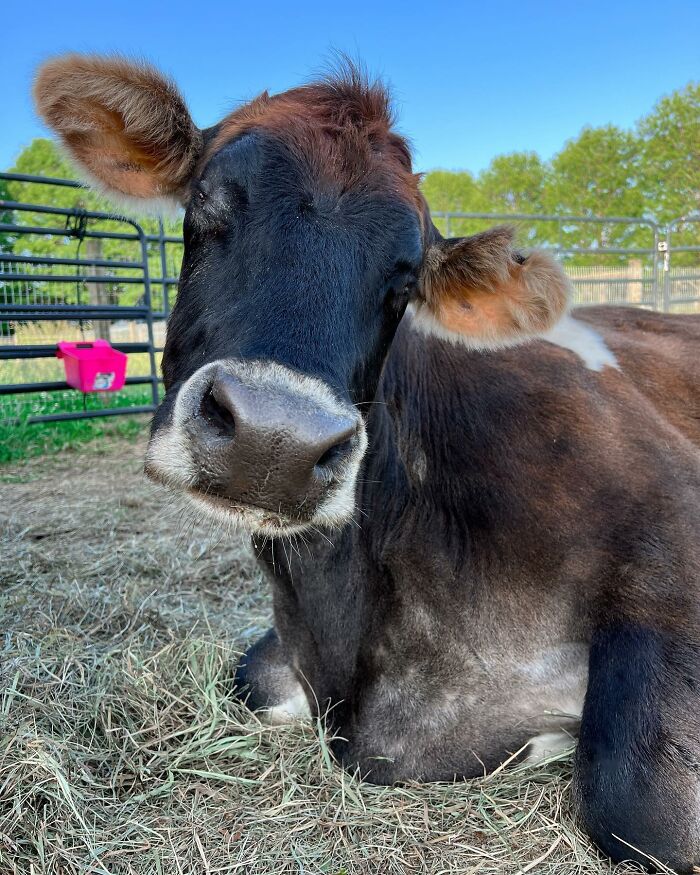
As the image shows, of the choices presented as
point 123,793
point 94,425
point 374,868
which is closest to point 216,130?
point 123,793

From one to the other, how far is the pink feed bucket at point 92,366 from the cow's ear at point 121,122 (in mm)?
5157

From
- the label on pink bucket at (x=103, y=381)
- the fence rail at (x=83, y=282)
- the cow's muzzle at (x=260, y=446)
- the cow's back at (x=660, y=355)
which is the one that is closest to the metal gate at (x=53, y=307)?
the fence rail at (x=83, y=282)

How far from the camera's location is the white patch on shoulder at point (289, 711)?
283cm

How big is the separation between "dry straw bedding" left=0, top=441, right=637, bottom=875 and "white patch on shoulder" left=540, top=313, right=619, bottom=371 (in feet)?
5.05

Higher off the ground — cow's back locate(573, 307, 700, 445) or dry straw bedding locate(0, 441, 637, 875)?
cow's back locate(573, 307, 700, 445)

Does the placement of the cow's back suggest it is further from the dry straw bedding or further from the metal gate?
the metal gate

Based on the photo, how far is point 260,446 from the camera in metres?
1.52

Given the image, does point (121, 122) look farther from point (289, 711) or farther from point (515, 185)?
point (515, 185)

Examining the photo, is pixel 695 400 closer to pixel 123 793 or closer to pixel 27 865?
pixel 123 793

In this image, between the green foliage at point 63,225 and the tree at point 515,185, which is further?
the tree at point 515,185

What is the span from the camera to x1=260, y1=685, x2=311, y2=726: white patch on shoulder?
2.83 metres

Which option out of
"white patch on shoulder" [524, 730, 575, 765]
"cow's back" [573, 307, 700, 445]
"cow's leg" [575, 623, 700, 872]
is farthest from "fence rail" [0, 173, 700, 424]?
"white patch on shoulder" [524, 730, 575, 765]

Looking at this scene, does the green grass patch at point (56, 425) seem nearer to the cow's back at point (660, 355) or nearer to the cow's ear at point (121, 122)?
the cow's ear at point (121, 122)

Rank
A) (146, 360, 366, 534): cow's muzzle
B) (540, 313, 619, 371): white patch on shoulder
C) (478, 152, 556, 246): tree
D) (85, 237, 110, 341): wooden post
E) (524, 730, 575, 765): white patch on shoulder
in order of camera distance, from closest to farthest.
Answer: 1. (146, 360, 366, 534): cow's muzzle
2. (524, 730, 575, 765): white patch on shoulder
3. (540, 313, 619, 371): white patch on shoulder
4. (85, 237, 110, 341): wooden post
5. (478, 152, 556, 246): tree
